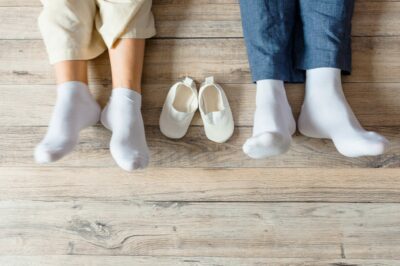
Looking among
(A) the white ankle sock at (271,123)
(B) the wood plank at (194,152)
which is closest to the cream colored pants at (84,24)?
(B) the wood plank at (194,152)

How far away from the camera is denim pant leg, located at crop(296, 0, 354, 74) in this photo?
0.87m

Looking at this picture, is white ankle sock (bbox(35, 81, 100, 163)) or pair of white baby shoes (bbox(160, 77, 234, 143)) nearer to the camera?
white ankle sock (bbox(35, 81, 100, 163))

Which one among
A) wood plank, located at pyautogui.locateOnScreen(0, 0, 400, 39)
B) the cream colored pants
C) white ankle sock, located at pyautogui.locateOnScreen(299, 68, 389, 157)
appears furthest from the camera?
wood plank, located at pyautogui.locateOnScreen(0, 0, 400, 39)

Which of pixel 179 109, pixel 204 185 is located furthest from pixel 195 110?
pixel 204 185

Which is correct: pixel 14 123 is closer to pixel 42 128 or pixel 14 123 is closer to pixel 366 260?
pixel 42 128

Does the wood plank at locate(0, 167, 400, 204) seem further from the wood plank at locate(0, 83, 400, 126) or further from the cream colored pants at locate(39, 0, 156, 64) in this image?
the cream colored pants at locate(39, 0, 156, 64)

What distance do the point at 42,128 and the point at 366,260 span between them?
82 cm

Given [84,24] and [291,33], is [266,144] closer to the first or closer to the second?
[291,33]

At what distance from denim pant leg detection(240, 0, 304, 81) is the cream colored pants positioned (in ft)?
0.85

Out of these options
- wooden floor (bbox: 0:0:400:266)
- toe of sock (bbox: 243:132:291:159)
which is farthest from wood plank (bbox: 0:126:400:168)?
toe of sock (bbox: 243:132:291:159)

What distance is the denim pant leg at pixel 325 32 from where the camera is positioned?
34.3 inches

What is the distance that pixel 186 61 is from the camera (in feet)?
3.28

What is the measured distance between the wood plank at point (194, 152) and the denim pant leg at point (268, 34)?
16 centimetres

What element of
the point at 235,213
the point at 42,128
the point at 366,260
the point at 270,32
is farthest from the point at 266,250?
the point at 42,128
